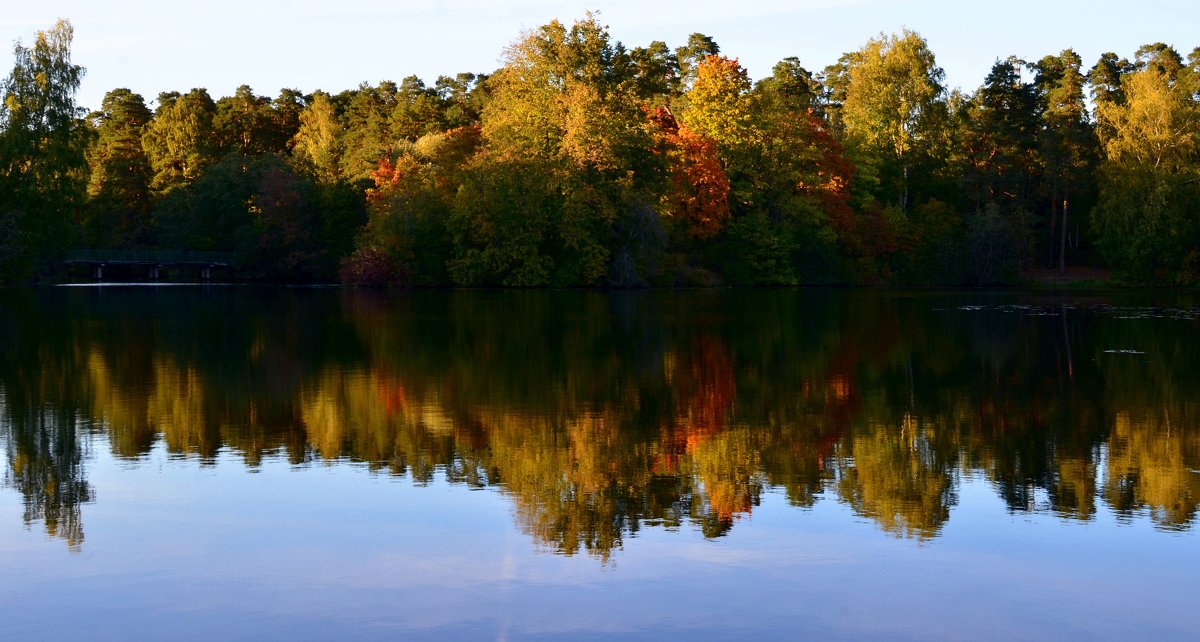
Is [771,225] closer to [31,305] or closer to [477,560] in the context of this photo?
[31,305]

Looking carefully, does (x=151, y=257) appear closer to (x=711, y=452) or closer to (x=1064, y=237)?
(x=1064, y=237)

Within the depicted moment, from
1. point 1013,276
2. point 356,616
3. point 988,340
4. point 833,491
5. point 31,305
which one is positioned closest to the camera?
point 356,616

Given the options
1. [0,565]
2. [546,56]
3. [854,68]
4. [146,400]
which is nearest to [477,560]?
[0,565]

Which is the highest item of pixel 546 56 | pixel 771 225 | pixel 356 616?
pixel 546 56

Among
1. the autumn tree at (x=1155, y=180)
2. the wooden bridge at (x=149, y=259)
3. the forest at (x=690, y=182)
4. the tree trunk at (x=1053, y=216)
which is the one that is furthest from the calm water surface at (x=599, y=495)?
the wooden bridge at (x=149, y=259)

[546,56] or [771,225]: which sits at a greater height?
[546,56]

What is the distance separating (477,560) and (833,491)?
399cm

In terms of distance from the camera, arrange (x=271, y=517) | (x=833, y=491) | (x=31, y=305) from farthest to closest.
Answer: (x=31, y=305) → (x=833, y=491) → (x=271, y=517)

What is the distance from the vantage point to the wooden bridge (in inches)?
3427

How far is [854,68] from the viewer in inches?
3369

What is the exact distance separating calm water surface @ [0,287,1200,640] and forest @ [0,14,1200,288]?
1797 inches

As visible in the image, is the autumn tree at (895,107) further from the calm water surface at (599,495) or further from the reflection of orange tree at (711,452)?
the reflection of orange tree at (711,452)

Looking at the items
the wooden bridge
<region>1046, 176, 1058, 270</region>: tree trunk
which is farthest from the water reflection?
the wooden bridge

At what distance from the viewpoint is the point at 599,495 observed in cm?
1147
